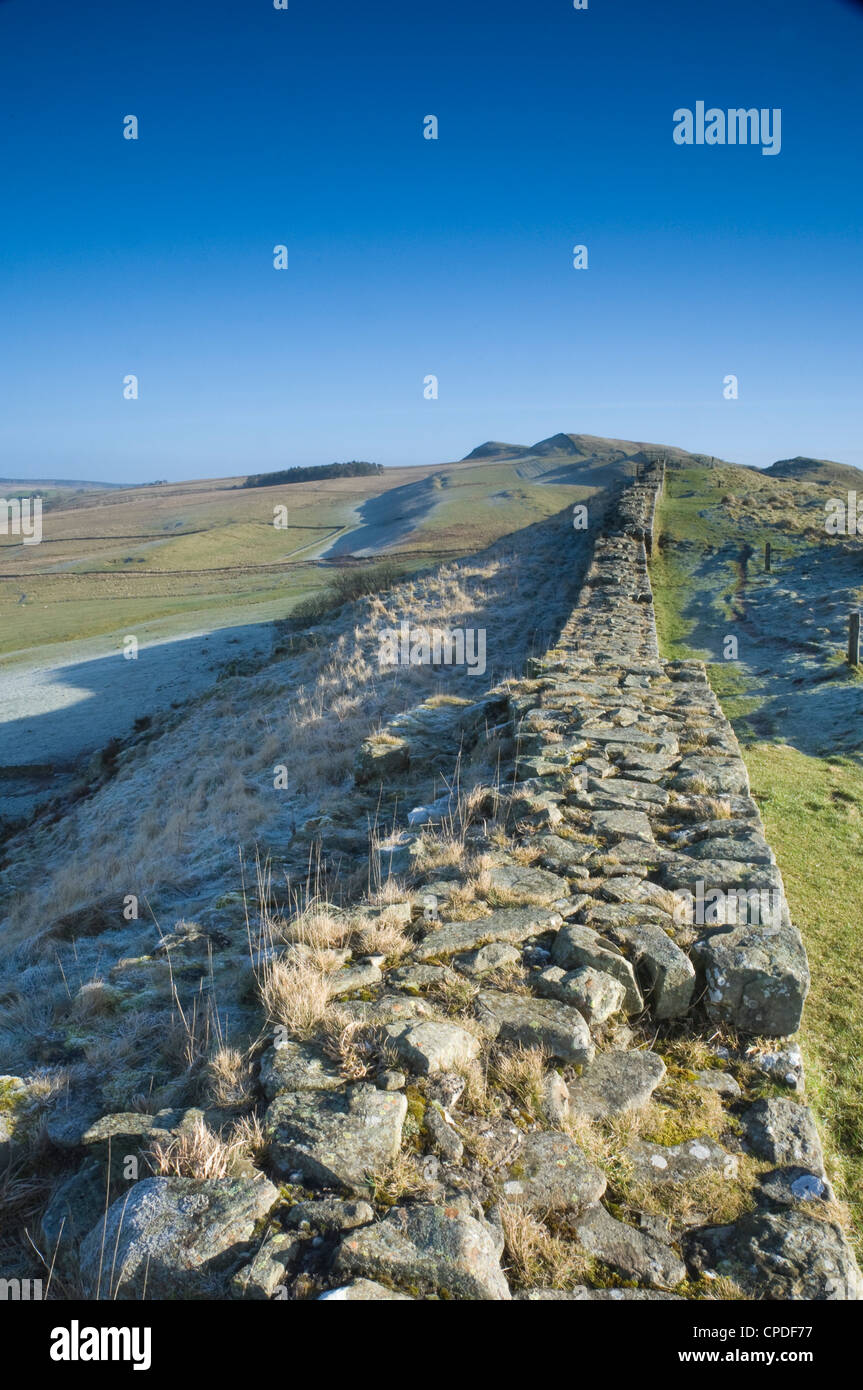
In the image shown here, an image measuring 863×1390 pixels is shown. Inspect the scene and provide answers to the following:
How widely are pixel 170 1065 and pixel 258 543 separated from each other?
2650 inches

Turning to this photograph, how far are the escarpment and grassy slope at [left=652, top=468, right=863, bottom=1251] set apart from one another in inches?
22.8

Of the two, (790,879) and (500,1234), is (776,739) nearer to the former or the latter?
(790,879)

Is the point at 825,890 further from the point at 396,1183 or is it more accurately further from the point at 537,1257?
the point at 396,1183

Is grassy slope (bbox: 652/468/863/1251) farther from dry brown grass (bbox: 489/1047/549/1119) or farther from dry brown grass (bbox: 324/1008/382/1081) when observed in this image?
dry brown grass (bbox: 324/1008/382/1081)

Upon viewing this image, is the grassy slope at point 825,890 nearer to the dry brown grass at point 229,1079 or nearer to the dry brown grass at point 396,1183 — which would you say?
the dry brown grass at point 396,1183

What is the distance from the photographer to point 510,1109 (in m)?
3.07

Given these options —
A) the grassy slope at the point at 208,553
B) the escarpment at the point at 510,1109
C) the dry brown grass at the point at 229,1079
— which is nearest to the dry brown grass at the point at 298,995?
the escarpment at the point at 510,1109

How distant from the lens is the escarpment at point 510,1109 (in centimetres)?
248

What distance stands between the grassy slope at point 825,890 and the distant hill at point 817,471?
2284 inches

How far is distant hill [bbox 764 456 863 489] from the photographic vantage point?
6412 centimetres

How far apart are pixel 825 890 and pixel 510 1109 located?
4.33 m

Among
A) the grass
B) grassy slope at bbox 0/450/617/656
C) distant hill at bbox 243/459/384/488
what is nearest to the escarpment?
the grass

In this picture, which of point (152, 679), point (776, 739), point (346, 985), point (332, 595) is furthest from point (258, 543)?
point (346, 985)

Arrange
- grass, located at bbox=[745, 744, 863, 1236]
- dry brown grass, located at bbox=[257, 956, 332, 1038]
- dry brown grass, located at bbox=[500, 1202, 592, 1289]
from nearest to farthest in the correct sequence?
dry brown grass, located at bbox=[500, 1202, 592, 1289]
dry brown grass, located at bbox=[257, 956, 332, 1038]
grass, located at bbox=[745, 744, 863, 1236]
